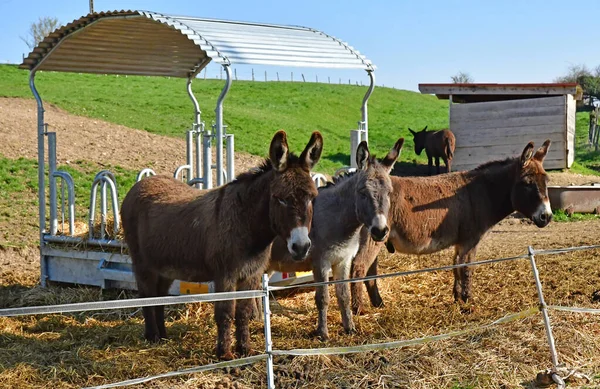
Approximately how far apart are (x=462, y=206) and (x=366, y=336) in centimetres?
257

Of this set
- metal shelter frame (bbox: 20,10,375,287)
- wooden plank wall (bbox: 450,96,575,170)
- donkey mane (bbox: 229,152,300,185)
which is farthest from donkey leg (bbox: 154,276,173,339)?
wooden plank wall (bbox: 450,96,575,170)

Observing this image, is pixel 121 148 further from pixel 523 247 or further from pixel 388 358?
pixel 388 358

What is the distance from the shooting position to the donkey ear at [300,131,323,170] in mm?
6014

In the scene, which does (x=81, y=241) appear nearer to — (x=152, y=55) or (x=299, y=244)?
(x=152, y=55)

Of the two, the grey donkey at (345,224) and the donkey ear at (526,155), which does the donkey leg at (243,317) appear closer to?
the grey donkey at (345,224)

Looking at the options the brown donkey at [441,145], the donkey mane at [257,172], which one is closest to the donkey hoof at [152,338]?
the donkey mane at [257,172]

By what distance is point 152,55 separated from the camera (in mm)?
10906

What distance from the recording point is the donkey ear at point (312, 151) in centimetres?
601

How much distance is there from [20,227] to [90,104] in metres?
17.5

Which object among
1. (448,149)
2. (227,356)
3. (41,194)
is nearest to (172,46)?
(41,194)

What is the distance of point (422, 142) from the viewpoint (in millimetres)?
25453

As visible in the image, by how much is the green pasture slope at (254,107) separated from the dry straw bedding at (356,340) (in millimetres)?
14293

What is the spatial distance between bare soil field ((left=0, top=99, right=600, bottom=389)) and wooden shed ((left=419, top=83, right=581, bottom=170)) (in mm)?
10567

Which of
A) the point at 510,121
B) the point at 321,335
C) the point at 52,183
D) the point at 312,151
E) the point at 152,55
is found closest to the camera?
the point at 312,151
